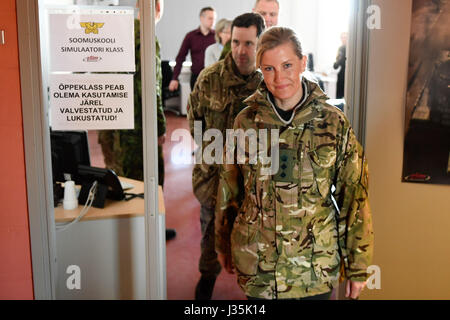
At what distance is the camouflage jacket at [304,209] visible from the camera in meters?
1.73

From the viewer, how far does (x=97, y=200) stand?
2.40m

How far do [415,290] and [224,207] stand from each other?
3.82 ft

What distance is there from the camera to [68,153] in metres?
2.41

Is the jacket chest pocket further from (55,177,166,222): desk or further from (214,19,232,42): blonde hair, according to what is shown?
(214,19,232,42): blonde hair

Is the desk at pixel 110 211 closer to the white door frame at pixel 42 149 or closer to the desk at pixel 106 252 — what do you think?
the desk at pixel 106 252

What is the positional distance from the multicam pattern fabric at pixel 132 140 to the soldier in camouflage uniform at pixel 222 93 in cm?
22

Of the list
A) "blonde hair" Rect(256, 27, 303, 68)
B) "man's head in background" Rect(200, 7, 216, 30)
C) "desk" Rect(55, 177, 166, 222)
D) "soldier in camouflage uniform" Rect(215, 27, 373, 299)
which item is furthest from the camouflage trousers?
"man's head in background" Rect(200, 7, 216, 30)

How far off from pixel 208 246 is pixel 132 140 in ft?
2.54

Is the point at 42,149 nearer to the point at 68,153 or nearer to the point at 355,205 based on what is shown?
the point at 68,153

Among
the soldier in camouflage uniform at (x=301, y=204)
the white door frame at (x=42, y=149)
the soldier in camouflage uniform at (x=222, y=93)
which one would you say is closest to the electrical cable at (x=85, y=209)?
the white door frame at (x=42, y=149)

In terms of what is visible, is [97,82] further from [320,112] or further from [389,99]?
[389,99]

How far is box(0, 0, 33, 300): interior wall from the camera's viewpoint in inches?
75.8

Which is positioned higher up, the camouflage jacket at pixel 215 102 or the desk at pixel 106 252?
the camouflage jacket at pixel 215 102
